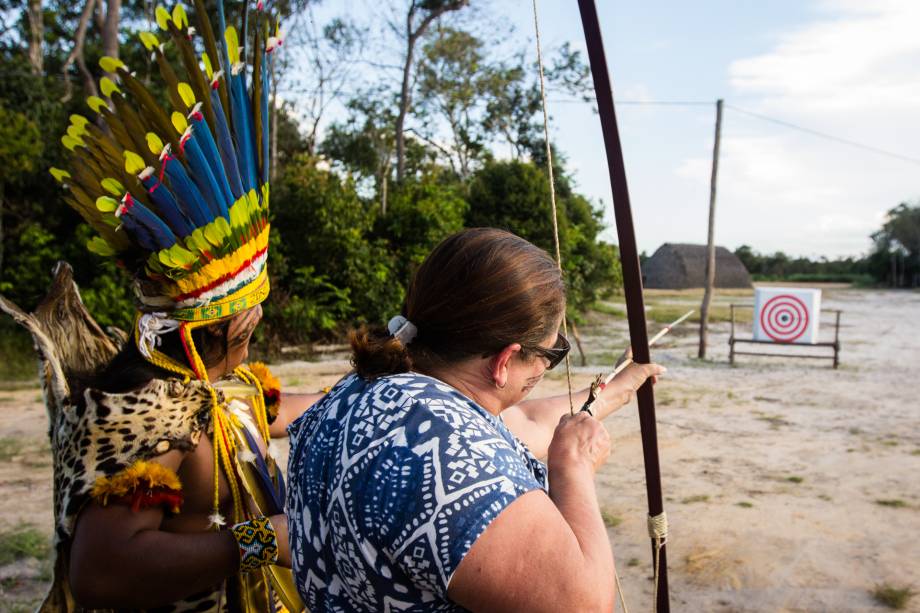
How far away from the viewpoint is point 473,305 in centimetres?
117

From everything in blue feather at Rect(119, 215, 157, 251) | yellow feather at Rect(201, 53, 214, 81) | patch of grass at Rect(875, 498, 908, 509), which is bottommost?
patch of grass at Rect(875, 498, 908, 509)

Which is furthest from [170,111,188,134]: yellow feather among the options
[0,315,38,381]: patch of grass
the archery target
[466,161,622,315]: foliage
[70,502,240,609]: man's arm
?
the archery target

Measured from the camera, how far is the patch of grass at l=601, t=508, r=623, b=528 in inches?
174

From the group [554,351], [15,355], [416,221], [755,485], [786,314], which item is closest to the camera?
[554,351]

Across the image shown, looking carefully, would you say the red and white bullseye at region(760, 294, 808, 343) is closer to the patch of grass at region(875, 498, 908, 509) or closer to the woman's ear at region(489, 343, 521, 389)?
the patch of grass at region(875, 498, 908, 509)

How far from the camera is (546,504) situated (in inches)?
39.4

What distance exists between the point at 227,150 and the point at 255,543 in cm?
89

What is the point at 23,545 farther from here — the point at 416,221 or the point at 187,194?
the point at 416,221

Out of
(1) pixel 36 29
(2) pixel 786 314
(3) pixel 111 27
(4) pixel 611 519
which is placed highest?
(1) pixel 36 29

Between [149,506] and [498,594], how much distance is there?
85 cm

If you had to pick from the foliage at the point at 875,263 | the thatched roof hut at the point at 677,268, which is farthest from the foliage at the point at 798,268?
the thatched roof hut at the point at 677,268

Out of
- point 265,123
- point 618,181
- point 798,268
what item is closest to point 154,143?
point 265,123

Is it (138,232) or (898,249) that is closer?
(138,232)

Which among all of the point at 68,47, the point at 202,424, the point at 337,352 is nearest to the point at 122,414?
the point at 202,424
